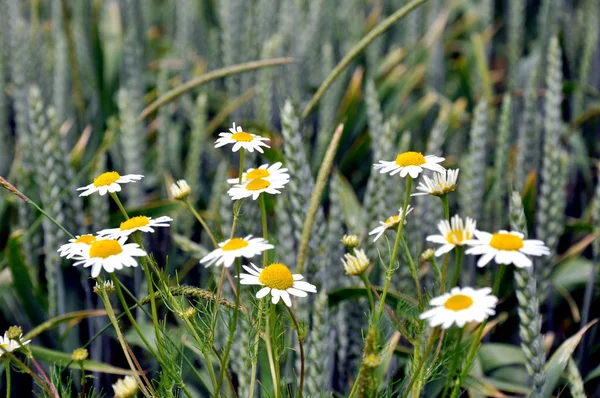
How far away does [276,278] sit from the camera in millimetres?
555

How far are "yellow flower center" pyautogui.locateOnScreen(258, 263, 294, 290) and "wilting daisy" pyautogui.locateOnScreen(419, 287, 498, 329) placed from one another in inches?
4.8

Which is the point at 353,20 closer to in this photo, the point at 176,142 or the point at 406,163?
the point at 176,142

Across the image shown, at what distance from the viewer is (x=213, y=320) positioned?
0.58m

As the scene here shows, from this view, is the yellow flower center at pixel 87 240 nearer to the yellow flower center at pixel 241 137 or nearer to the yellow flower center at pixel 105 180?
the yellow flower center at pixel 105 180

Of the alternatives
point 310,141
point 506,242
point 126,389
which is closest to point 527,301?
point 506,242

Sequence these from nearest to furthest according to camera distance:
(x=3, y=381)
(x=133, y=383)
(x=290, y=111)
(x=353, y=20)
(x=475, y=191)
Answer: (x=133, y=383), (x=290, y=111), (x=3, y=381), (x=475, y=191), (x=353, y=20)

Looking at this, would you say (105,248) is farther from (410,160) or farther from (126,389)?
(410,160)


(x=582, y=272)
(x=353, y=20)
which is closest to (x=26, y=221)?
(x=582, y=272)

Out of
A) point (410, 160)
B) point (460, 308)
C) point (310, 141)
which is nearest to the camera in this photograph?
point (460, 308)

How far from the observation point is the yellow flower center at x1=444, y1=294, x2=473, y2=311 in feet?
1.60

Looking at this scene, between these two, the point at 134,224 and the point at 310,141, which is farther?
the point at 310,141

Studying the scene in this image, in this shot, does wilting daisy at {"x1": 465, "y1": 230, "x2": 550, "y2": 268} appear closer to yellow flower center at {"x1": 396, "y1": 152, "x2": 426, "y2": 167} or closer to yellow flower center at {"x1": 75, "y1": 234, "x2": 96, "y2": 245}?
yellow flower center at {"x1": 396, "y1": 152, "x2": 426, "y2": 167}

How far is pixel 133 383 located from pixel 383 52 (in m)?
1.78

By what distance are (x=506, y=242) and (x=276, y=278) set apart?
185mm
